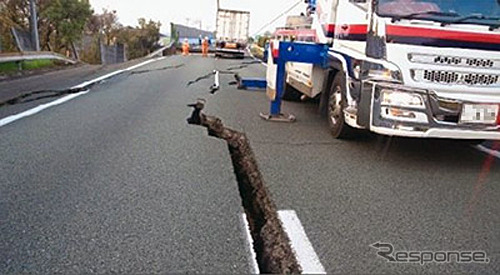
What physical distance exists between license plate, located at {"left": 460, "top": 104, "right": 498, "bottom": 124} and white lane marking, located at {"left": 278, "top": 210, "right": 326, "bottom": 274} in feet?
7.39

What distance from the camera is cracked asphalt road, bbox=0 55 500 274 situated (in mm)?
2619

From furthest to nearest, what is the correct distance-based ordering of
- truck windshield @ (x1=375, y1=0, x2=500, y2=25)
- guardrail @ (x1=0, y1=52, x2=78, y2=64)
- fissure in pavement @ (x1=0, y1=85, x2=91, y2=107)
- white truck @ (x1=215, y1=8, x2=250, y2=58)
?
1. white truck @ (x1=215, y1=8, x2=250, y2=58)
2. guardrail @ (x1=0, y1=52, x2=78, y2=64)
3. fissure in pavement @ (x1=0, y1=85, x2=91, y2=107)
4. truck windshield @ (x1=375, y1=0, x2=500, y2=25)

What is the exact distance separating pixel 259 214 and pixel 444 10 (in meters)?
2.99

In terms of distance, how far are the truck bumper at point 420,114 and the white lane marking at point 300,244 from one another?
1711 millimetres

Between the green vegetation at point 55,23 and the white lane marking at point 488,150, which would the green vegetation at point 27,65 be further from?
the white lane marking at point 488,150

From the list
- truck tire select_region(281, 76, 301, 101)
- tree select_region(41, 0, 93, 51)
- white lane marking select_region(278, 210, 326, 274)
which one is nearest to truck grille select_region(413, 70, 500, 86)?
white lane marking select_region(278, 210, 326, 274)

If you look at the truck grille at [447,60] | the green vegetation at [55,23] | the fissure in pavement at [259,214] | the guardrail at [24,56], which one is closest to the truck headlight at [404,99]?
the truck grille at [447,60]

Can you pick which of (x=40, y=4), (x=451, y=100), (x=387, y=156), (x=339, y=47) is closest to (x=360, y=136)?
(x=387, y=156)

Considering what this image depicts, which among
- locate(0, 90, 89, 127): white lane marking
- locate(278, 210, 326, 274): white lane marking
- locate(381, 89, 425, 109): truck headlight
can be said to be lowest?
locate(278, 210, 326, 274): white lane marking

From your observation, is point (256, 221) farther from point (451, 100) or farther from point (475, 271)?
point (451, 100)

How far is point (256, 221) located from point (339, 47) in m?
3.30

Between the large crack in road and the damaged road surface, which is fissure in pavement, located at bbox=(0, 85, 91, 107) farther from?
the damaged road surface

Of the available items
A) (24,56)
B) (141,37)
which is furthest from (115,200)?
(141,37)

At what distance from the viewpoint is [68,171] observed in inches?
157
